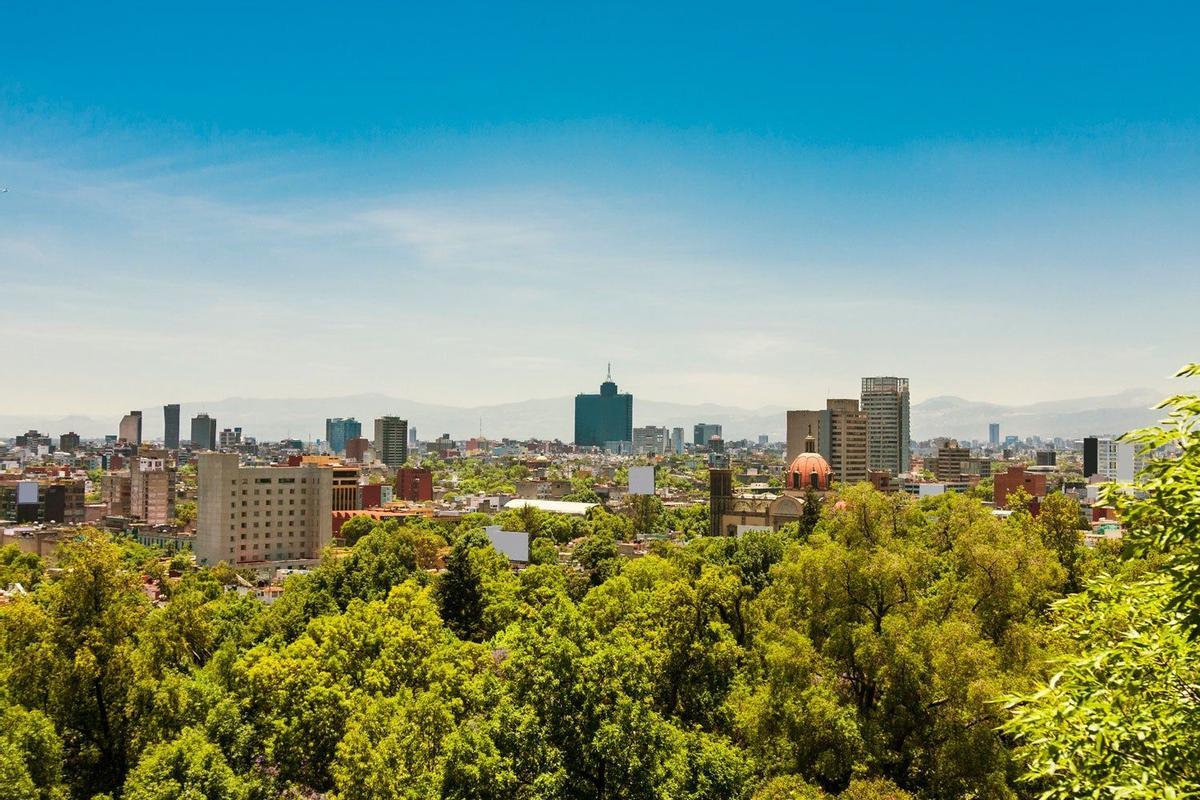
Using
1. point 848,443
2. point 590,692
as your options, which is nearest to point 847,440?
point 848,443

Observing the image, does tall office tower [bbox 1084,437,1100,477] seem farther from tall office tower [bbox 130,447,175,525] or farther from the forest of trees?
the forest of trees

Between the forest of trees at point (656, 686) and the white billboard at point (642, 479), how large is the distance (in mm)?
82514

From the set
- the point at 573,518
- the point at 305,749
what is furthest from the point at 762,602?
the point at 573,518

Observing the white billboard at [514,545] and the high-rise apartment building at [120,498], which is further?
the high-rise apartment building at [120,498]

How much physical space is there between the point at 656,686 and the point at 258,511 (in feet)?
247

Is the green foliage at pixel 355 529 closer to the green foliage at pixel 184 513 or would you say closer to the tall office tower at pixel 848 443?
the green foliage at pixel 184 513

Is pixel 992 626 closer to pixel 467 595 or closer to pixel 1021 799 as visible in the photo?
pixel 1021 799

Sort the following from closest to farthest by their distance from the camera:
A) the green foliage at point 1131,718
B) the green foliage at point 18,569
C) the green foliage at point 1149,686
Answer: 1. the green foliage at point 1131,718
2. the green foliage at point 1149,686
3. the green foliage at point 18,569

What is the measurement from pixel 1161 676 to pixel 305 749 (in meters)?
20.6

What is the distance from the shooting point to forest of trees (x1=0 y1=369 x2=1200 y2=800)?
13.1m

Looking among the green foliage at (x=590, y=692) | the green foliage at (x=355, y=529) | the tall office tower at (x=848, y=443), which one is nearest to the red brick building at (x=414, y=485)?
the green foliage at (x=355, y=529)

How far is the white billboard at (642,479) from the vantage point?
370 feet

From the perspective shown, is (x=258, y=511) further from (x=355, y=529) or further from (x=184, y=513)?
(x=184, y=513)

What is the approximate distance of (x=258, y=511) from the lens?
93.3 m
